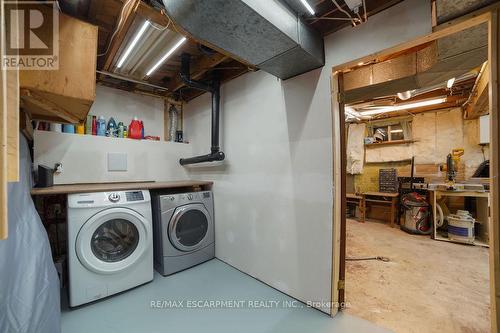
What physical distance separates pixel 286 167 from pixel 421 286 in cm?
186

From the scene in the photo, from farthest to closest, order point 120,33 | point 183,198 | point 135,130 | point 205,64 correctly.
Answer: point 135,130 < point 183,198 < point 205,64 < point 120,33

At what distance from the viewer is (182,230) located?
8.21ft

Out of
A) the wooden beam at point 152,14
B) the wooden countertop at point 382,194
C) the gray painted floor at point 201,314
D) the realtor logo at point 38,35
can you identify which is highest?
the wooden beam at point 152,14

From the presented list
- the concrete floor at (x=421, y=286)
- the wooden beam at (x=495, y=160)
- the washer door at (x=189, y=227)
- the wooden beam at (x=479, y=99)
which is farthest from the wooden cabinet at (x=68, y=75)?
the wooden beam at (x=479, y=99)

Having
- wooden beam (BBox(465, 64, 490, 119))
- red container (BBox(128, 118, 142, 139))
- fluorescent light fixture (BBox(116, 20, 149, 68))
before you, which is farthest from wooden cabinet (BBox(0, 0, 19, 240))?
wooden beam (BBox(465, 64, 490, 119))

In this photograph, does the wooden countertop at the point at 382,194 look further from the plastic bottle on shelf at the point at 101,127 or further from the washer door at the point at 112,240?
the plastic bottle on shelf at the point at 101,127

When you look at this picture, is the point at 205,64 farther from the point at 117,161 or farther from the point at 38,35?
the point at 117,161

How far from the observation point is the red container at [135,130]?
2863 mm

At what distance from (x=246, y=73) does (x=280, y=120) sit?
2.50ft

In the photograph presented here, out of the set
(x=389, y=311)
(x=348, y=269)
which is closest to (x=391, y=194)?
(x=348, y=269)

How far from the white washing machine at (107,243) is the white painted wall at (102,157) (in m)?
0.75

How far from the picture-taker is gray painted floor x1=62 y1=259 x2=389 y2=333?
1.56 m

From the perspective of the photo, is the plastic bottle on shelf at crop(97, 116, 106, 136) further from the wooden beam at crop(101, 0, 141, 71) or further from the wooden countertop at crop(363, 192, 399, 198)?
the wooden countertop at crop(363, 192, 399, 198)

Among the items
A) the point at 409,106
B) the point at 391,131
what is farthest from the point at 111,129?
the point at 391,131
